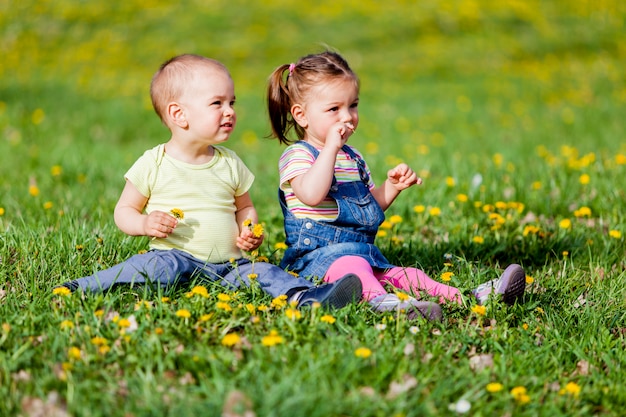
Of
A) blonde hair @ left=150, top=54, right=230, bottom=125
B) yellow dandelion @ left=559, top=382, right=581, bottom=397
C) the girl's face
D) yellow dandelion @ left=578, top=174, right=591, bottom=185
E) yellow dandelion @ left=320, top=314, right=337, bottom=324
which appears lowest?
yellow dandelion @ left=578, top=174, right=591, bottom=185

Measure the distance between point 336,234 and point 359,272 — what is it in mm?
257

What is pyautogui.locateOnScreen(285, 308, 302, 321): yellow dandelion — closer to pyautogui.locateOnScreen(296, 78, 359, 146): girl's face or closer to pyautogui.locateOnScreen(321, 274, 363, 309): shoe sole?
pyautogui.locateOnScreen(321, 274, 363, 309): shoe sole

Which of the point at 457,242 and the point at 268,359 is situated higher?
the point at 268,359

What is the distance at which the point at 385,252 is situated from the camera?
431cm

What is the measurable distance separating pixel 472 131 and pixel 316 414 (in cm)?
747

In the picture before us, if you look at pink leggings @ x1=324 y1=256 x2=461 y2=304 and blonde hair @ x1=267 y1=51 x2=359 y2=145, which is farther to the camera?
blonde hair @ x1=267 y1=51 x2=359 y2=145

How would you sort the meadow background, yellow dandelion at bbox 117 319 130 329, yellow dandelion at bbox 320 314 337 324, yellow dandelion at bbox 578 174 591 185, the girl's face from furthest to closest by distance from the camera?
yellow dandelion at bbox 578 174 591 185 < the girl's face < yellow dandelion at bbox 320 314 337 324 < yellow dandelion at bbox 117 319 130 329 < the meadow background

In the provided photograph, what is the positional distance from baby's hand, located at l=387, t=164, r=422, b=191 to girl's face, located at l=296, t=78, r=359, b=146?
0.30 m

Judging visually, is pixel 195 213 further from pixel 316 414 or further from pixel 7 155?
pixel 7 155

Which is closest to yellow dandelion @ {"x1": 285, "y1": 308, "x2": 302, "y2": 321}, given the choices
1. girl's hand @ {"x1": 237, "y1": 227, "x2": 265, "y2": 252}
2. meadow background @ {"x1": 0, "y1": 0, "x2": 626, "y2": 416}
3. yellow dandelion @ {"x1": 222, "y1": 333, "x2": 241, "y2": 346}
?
meadow background @ {"x1": 0, "y1": 0, "x2": 626, "y2": 416}

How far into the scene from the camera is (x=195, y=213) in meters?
3.49

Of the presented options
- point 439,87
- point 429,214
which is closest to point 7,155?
point 429,214

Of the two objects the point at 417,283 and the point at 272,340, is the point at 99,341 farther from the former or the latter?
the point at 417,283

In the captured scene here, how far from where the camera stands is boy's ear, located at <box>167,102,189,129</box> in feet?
11.3
